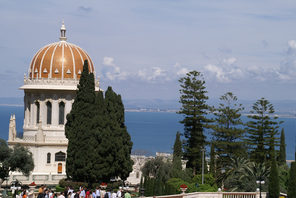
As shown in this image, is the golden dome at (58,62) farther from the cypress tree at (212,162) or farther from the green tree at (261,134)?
Result: the green tree at (261,134)

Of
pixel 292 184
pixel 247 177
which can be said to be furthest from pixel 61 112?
pixel 292 184

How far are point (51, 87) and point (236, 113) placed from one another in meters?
16.0

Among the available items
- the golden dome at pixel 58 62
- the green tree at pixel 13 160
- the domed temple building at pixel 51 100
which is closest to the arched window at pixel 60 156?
the domed temple building at pixel 51 100

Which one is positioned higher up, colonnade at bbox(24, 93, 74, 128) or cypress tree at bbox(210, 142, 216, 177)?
colonnade at bbox(24, 93, 74, 128)

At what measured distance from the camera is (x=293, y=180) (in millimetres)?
31828

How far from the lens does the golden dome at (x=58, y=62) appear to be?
164 feet

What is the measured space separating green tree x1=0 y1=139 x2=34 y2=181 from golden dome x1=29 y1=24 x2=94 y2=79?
1037 centimetres

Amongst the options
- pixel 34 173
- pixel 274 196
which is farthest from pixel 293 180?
pixel 34 173

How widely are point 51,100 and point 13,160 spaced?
425 inches

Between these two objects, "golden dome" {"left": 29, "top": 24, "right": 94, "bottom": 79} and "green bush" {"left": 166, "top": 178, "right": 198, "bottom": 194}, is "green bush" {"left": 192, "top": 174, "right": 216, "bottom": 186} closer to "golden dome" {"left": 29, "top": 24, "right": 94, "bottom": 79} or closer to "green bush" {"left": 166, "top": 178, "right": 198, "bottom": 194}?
"green bush" {"left": 166, "top": 178, "right": 198, "bottom": 194}

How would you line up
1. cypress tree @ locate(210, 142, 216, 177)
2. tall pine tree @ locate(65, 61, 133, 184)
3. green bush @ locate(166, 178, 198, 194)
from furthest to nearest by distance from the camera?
1. cypress tree @ locate(210, 142, 216, 177)
2. tall pine tree @ locate(65, 61, 133, 184)
3. green bush @ locate(166, 178, 198, 194)

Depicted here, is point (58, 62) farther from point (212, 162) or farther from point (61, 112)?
point (212, 162)

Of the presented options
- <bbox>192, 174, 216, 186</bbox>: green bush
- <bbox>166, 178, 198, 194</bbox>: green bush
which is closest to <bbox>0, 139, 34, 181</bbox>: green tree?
<bbox>166, 178, 198, 194</bbox>: green bush

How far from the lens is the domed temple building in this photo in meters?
49.7
